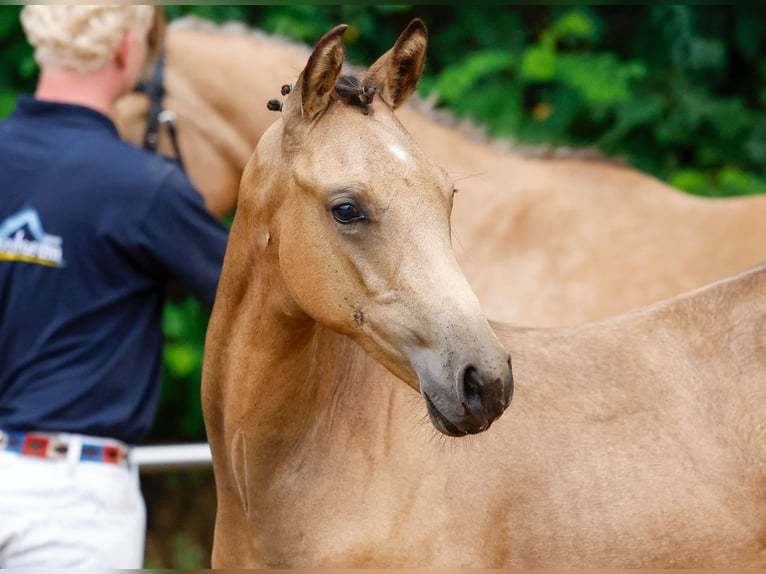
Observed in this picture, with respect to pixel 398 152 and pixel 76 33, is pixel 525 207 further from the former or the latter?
pixel 398 152

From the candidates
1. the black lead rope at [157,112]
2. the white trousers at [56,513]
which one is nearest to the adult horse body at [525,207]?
the black lead rope at [157,112]

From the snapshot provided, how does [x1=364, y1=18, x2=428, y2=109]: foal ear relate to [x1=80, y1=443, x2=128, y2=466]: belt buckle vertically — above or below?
above

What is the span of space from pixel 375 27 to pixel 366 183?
3.45 meters

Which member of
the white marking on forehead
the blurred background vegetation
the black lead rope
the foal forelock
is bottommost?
the blurred background vegetation

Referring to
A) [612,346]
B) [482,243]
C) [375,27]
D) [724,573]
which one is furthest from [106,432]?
[375,27]

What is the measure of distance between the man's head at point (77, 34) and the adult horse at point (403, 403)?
74 centimetres

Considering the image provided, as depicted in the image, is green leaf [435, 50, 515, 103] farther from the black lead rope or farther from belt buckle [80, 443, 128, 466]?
belt buckle [80, 443, 128, 466]

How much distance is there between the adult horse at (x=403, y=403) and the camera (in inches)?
75.3

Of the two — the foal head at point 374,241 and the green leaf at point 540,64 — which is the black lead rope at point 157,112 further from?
the green leaf at point 540,64

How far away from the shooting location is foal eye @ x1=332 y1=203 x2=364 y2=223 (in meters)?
1.88

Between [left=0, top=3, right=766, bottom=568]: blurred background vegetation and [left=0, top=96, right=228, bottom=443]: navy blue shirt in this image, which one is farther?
[left=0, top=3, right=766, bottom=568]: blurred background vegetation

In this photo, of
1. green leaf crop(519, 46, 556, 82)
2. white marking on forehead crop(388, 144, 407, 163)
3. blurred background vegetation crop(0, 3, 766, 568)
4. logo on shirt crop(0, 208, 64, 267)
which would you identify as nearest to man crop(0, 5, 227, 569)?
logo on shirt crop(0, 208, 64, 267)

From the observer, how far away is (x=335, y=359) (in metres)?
2.24

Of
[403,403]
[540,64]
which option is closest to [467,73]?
[540,64]
